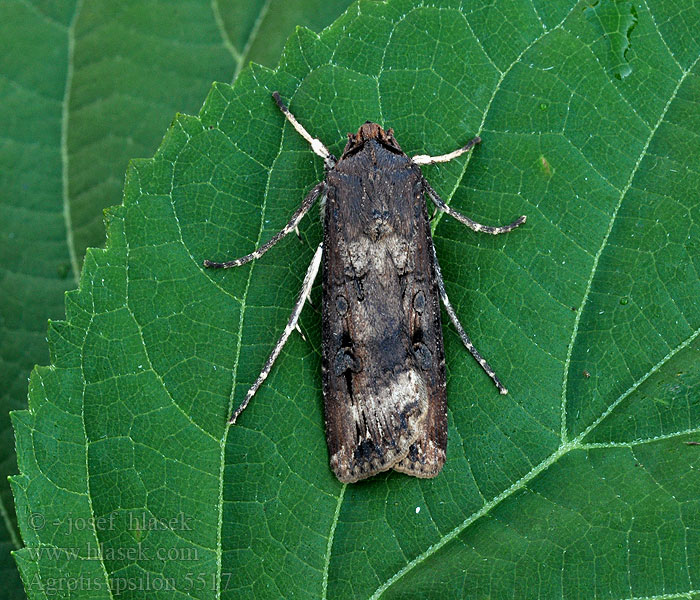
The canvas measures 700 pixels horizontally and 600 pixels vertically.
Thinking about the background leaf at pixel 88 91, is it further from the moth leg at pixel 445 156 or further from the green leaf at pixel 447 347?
the moth leg at pixel 445 156

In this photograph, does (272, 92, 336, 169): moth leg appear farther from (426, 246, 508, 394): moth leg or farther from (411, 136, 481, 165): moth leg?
(426, 246, 508, 394): moth leg

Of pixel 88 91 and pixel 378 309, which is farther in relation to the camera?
pixel 88 91

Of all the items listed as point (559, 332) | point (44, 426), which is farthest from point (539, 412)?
point (44, 426)

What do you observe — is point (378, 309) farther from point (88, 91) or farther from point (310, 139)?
point (88, 91)

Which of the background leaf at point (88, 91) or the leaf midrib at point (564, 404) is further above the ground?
the background leaf at point (88, 91)

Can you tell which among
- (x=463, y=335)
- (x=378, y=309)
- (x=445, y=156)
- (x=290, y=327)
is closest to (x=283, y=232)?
(x=290, y=327)

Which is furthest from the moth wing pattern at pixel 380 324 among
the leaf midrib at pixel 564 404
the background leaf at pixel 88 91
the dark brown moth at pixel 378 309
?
the background leaf at pixel 88 91

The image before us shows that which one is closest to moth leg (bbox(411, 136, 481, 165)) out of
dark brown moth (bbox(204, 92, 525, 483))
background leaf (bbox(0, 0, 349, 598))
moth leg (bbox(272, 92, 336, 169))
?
dark brown moth (bbox(204, 92, 525, 483))
